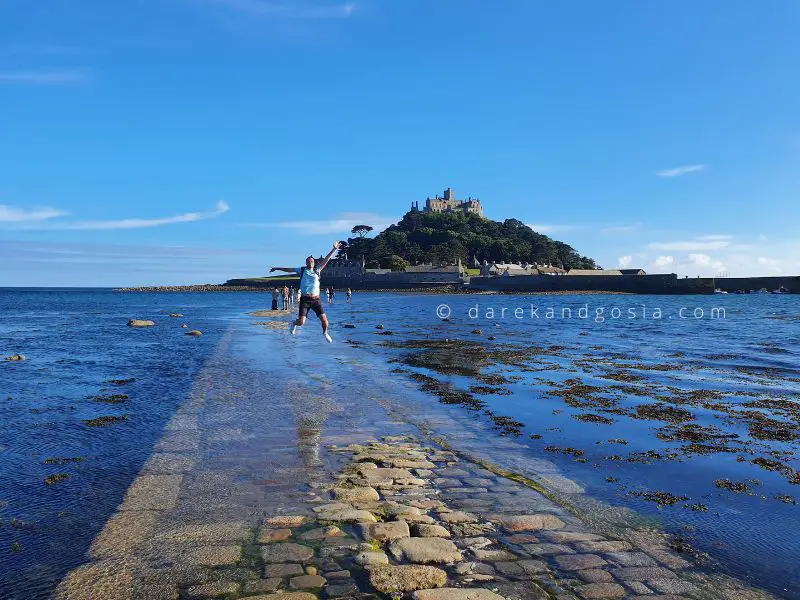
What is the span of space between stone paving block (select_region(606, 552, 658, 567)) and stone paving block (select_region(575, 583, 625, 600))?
507 mm

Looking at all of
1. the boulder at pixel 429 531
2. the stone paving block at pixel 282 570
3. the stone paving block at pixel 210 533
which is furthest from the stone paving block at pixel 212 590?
the boulder at pixel 429 531

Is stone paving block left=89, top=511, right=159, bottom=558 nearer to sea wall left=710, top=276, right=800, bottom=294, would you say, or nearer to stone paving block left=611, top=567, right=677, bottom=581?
stone paving block left=611, top=567, right=677, bottom=581

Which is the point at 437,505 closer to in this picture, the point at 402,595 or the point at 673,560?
the point at 402,595

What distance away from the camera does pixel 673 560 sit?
5434 millimetres

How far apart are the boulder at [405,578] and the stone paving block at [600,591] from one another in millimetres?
1187

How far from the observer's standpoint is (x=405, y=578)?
16.0 ft

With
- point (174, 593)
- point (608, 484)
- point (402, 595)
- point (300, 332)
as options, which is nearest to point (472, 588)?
point (402, 595)

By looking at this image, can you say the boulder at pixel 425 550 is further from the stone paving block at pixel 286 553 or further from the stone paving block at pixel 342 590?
the stone paving block at pixel 286 553

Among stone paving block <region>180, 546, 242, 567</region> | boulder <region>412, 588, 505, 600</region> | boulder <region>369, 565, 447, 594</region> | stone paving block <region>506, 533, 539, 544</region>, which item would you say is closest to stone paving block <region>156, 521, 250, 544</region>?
stone paving block <region>180, 546, 242, 567</region>

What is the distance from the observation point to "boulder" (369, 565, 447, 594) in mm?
4754

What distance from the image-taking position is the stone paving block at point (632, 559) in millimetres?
5294

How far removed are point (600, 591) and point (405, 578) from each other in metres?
1.68

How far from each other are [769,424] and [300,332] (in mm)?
27033

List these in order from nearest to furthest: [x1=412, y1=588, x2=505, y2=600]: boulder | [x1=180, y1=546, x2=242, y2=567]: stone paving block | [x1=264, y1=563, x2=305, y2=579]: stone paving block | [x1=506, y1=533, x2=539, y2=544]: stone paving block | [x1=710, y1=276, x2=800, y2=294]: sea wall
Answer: [x1=412, y1=588, x2=505, y2=600]: boulder, [x1=264, y1=563, x2=305, y2=579]: stone paving block, [x1=180, y1=546, x2=242, y2=567]: stone paving block, [x1=506, y1=533, x2=539, y2=544]: stone paving block, [x1=710, y1=276, x2=800, y2=294]: sea wall
